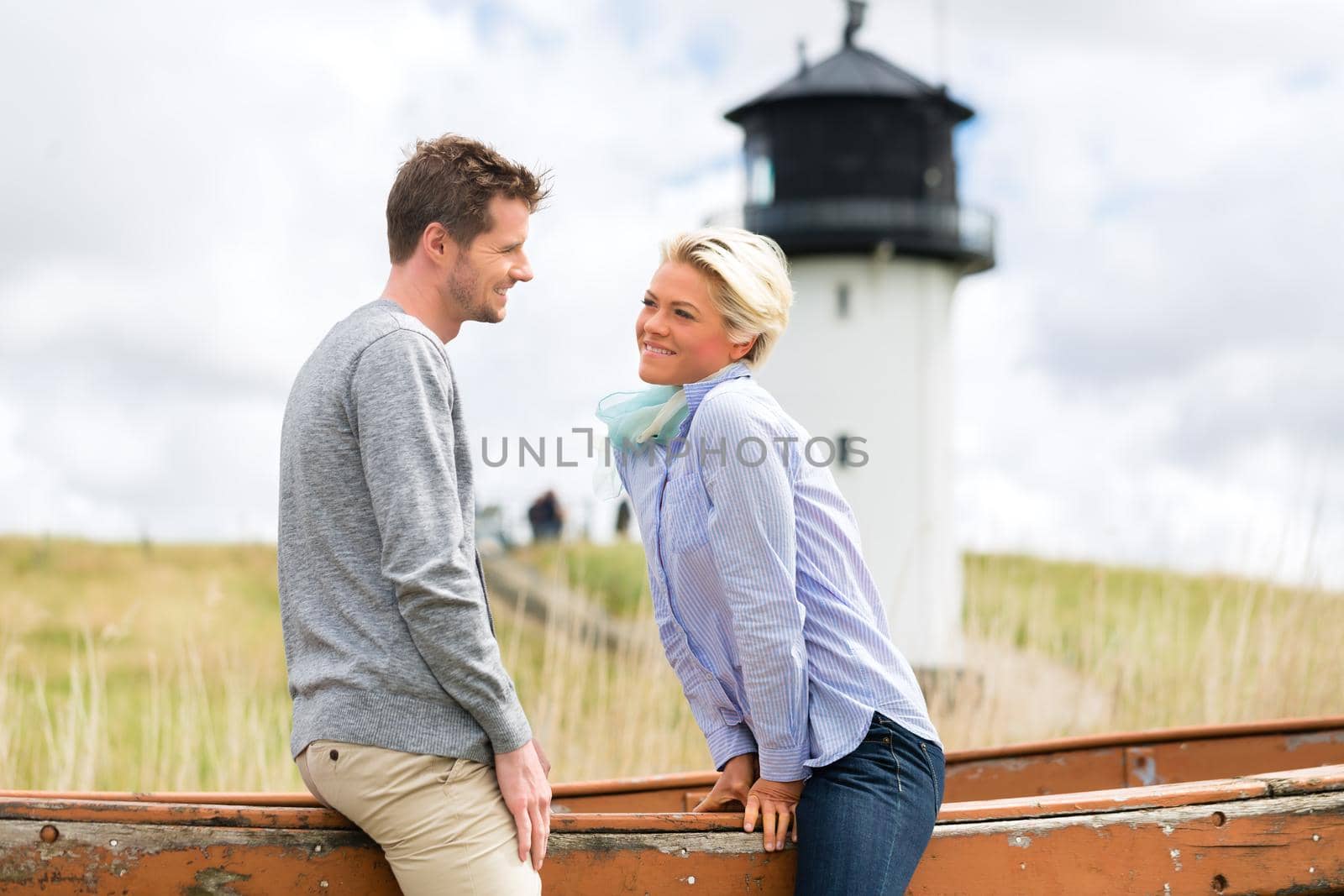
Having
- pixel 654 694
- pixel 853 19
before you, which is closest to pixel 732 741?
pixel 654 694

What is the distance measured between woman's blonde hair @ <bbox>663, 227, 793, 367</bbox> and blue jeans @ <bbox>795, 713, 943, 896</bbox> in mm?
660

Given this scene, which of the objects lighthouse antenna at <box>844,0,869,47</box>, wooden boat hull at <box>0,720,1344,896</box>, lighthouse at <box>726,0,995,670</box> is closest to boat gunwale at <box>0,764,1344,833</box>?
wooden boat hull at <box>0,720,1344,896</box>

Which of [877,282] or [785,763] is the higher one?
[877,282]

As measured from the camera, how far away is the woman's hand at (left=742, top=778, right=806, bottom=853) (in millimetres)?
2338

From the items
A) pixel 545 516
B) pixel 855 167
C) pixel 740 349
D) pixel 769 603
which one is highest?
pixel 855 167

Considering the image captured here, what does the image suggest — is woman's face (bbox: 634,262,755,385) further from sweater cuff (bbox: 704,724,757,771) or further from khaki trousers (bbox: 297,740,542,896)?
khaki trousers (bbox: 297,740,542,896)

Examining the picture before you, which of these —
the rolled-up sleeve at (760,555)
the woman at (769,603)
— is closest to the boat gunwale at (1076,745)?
the woman at (769,603)

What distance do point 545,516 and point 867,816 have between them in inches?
766

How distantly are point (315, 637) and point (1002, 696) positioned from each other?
18.2 feet

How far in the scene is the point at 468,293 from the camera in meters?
2.18

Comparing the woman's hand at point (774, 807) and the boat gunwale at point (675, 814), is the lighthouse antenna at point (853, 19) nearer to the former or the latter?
the boat gunwale at point (675, 814)

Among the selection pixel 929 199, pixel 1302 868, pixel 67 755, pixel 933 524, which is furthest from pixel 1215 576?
pixel 929 199

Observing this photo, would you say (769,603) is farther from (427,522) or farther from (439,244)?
(439,244)

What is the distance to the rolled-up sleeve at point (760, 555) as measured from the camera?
218 centimetres
